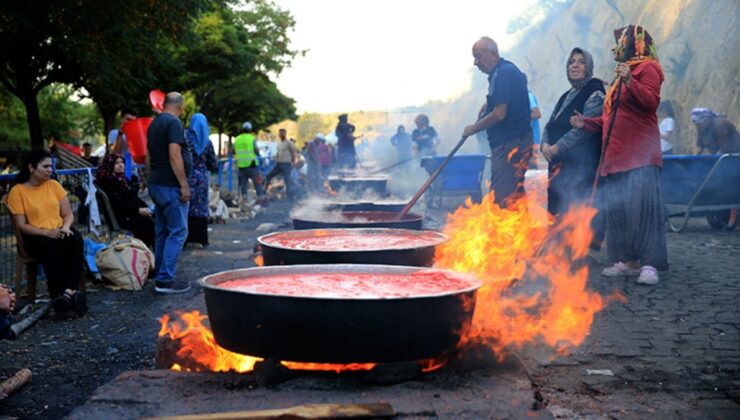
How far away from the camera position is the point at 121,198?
886 cm

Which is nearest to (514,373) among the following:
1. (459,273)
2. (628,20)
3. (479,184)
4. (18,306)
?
(459,273)

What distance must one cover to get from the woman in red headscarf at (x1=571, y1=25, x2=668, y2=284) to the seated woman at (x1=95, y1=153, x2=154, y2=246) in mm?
5841

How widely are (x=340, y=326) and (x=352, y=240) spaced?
93.5 inches

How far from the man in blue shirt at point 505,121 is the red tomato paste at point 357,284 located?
3.01 m

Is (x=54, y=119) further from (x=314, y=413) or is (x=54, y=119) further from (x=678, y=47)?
(x=314, y=413)

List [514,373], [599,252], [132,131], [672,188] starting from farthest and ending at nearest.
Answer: [132,131] < [672,188] < [599,252] < [514,373]

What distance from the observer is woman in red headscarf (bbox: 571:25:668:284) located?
6285 millimetres

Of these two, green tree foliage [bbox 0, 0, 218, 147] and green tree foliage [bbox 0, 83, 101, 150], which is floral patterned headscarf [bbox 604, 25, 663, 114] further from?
green tree foliage [bbox 0, 83, 101, 150]

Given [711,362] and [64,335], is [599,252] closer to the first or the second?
[711,362]

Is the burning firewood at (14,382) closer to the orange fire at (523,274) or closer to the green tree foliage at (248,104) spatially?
the orange fire at (523,274)

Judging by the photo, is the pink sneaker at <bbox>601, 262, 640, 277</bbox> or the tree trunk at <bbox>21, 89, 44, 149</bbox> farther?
the tree trunk at <bbox>21, 89, 44, 149</bbox>

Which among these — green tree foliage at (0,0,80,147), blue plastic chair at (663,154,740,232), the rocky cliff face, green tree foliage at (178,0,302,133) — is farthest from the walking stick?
green tree foliage at (178,0,302,133)

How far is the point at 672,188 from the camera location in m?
10.5

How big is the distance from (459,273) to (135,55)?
12.4 meters
